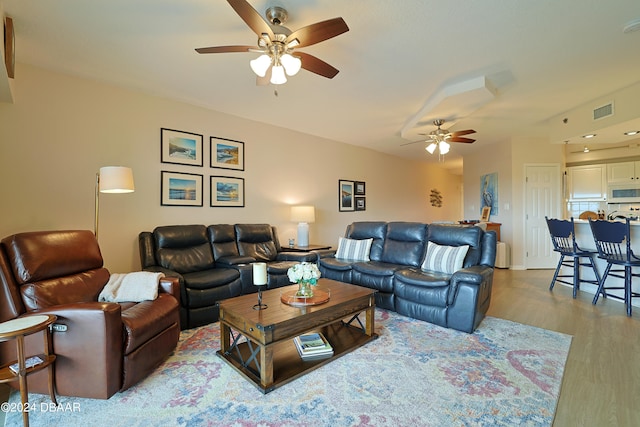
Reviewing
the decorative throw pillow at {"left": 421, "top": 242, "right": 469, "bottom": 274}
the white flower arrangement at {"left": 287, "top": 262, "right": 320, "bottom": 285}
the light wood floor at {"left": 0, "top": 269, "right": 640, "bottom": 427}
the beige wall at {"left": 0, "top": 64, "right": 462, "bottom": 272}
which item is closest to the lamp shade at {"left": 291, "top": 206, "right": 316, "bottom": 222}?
the beige wall at {"left": 0, "top": 64, "right": 462, "bottom": 272}

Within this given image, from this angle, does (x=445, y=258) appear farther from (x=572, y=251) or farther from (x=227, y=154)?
(x=227, y=154)

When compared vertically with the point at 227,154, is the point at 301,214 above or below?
below

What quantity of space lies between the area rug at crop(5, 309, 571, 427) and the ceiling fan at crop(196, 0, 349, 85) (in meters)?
2.19

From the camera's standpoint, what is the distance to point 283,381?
1.90 metres

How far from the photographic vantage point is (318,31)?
1852 millimetres

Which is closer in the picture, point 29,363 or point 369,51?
point 29,363

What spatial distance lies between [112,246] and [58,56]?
76.6 inches

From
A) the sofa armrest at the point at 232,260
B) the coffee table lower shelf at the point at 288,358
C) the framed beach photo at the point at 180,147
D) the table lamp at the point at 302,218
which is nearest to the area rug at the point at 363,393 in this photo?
the coffee table lower shelf at the point at 288,358

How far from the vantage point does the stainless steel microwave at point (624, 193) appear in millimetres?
5898

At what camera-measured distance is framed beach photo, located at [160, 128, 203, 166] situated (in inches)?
146

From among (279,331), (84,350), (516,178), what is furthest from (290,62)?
(516,178)

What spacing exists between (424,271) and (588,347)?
56.5 inches

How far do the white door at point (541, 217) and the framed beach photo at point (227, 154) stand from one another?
18.2 feet

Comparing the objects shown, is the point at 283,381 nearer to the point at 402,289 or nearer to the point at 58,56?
the point at 402,289
